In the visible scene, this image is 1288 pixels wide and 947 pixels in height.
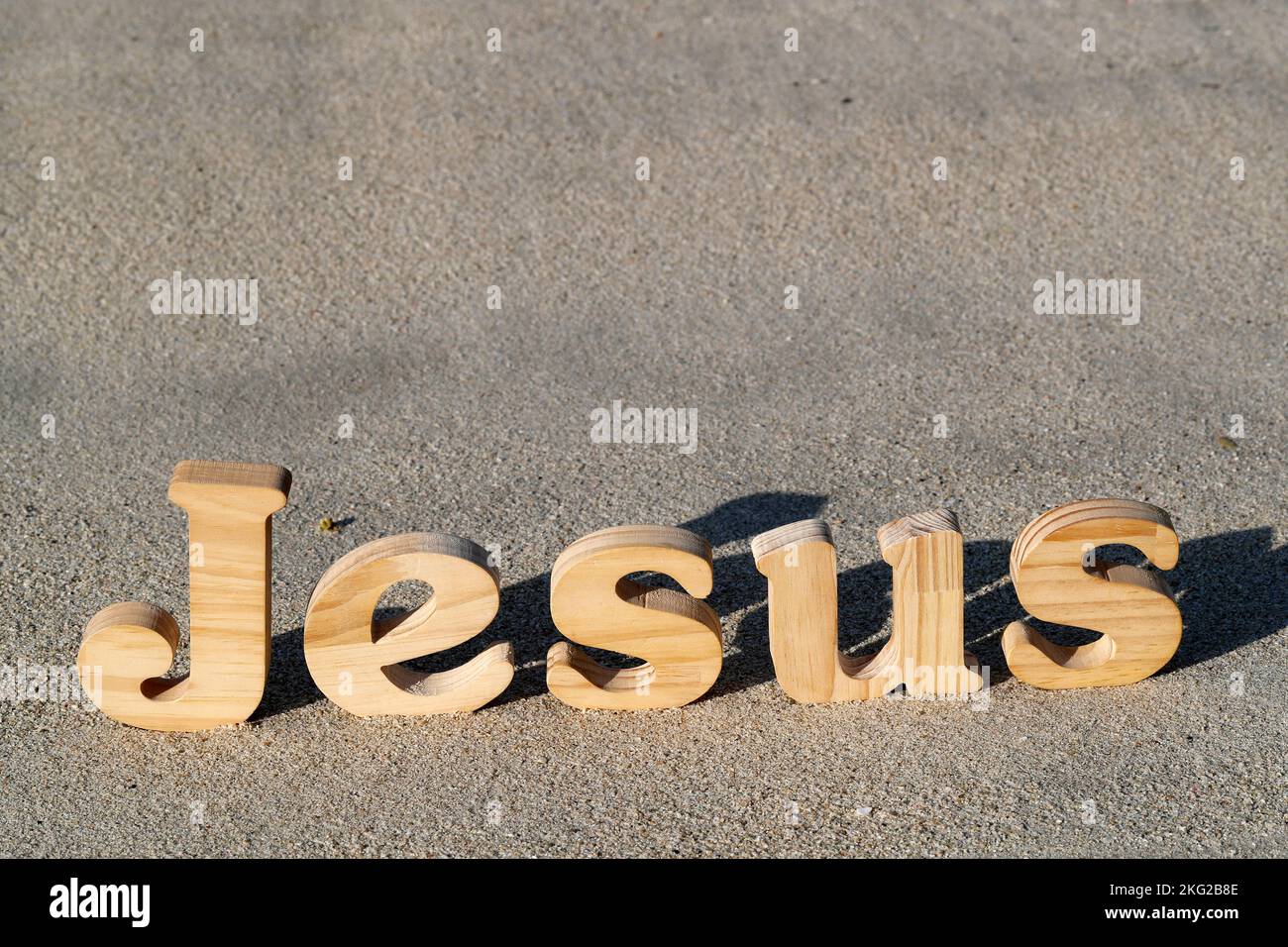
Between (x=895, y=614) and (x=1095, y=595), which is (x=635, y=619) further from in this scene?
(x=1095, y=595)

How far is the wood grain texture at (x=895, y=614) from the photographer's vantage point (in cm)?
498

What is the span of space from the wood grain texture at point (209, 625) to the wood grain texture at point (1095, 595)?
250 cm

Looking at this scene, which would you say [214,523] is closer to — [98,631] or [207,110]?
[98,631]

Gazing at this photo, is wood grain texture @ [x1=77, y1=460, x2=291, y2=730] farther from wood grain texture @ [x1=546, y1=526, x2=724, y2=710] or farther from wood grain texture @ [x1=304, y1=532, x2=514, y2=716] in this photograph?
wood grain texture @ [x1=546, y1=526, x2=724, y2=710]

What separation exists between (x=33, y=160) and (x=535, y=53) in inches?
124

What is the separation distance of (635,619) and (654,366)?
2.55 meters

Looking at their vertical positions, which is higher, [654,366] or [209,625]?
[654,366]

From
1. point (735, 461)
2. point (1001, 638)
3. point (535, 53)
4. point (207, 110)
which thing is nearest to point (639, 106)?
point (535, 53)

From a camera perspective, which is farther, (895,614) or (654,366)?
(654,366)

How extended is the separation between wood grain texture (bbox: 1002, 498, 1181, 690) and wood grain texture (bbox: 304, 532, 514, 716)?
178 centimetres

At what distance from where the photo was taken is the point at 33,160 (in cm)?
867

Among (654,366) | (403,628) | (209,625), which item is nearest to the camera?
(209,625)

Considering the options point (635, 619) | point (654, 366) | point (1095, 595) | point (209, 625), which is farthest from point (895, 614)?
point (654, 366)

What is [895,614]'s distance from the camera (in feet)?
16.7
